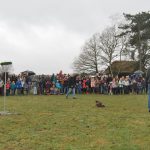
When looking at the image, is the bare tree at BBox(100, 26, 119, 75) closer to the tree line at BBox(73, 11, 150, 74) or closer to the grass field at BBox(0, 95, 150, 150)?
the tree line at BBox(73, 11, 150, 74)

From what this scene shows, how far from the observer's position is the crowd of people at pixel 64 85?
111 feet

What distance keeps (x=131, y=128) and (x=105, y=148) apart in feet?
10.0

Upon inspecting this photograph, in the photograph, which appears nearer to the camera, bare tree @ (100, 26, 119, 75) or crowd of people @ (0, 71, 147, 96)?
crowd of people @ (0, 71, 147, 96)

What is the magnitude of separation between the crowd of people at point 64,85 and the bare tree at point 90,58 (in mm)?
39136

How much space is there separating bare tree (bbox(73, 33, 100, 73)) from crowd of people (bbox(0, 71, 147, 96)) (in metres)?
39.1

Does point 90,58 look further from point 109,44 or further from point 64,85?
point 64,85

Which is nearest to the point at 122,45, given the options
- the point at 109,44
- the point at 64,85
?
the point at 109,44

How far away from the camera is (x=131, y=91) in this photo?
36.5 meters

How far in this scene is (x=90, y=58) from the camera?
77500 mm

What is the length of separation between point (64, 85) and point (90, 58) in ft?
145

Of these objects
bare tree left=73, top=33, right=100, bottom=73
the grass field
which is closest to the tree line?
bare tree left=73, top=33, right=100, bottom=73

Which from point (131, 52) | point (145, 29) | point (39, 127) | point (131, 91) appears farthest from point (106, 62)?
point (39, 127)

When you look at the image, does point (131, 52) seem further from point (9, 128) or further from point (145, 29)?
point (9, 128)

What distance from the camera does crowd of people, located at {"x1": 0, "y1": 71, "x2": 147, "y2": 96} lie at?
33.7 metres
